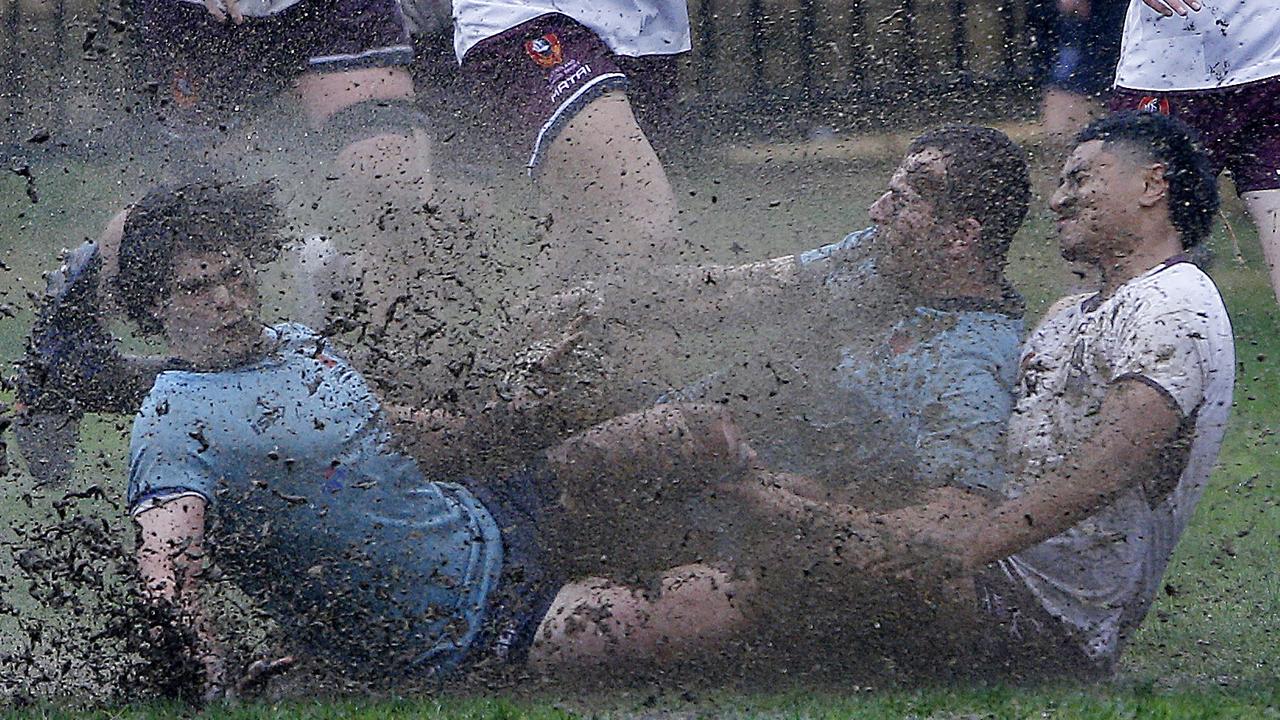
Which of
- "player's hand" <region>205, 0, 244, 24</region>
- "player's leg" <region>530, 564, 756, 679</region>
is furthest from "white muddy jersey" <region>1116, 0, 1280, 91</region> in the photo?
"player's hand" <region>205, 0, 244, 24</region>

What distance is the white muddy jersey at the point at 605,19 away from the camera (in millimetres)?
3203

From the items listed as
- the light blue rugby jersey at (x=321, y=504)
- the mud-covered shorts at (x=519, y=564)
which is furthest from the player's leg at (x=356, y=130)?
the mud-covered shorts at (x=519, y=564)

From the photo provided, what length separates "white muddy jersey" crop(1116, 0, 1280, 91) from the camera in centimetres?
303

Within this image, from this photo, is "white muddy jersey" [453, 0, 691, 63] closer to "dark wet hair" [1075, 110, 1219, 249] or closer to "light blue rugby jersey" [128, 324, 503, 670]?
"light blue rugby jersey" [128, 324, 503, 670]

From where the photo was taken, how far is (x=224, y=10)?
3.40 m

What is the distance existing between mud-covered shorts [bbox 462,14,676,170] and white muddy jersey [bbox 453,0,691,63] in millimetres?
15

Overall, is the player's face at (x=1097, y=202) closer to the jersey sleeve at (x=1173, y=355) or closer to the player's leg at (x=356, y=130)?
the jersey sleeve at (x=1173, y=355)

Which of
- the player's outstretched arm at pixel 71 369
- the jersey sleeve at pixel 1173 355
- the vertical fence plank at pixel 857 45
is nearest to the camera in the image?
the jersey sleeve at pixel 1173 355

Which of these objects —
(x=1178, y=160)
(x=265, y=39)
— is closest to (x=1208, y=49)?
(x=1178, y=160)

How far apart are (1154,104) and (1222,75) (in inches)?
6.4

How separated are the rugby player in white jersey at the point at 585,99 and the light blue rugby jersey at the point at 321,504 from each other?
1.77 feet

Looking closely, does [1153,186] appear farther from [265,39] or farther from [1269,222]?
[265,39]

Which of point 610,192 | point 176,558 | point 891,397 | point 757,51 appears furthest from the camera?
point 757,51

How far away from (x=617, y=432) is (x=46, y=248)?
1.20 meters
